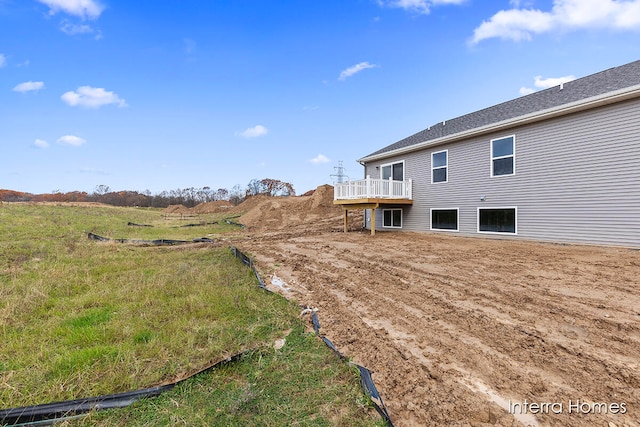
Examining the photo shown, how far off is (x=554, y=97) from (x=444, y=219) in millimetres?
5417

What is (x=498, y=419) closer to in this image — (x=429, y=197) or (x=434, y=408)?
(x=434, y=408)

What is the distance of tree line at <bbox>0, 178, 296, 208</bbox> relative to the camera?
161 ft

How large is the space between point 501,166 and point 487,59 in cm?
532

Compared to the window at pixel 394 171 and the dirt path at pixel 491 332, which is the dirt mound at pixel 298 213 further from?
the dirt path at pixel 491 332

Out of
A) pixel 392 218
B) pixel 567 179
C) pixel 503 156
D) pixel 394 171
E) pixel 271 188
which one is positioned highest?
pixel 271 188

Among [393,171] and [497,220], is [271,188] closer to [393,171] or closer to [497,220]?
[393,171]

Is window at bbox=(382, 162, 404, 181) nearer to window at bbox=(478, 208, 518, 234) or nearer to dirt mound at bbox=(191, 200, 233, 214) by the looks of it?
window at bbox=(478, 208, 518, 234)

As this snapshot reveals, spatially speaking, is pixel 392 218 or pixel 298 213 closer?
pixel 392 218

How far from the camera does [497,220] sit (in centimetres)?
981

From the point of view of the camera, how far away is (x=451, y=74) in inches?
542

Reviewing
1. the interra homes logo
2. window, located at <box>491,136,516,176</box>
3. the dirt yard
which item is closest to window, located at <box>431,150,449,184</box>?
window, located at <box>491,136,516,176</box>

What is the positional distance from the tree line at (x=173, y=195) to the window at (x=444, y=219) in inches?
1486

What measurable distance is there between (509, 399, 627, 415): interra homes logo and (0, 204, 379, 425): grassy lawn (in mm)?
1049

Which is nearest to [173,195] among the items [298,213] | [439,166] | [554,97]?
[298,213]
